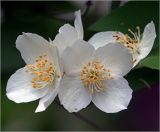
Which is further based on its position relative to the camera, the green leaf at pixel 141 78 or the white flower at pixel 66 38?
the green leaf at pixel 141 78

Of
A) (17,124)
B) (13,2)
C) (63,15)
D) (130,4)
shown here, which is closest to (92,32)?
(130,4)

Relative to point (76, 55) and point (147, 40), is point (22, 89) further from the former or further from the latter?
point (147, 40)

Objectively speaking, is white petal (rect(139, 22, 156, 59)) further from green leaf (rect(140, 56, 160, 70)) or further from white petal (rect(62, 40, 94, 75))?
white petal (rect(62, 40, 94, 75))

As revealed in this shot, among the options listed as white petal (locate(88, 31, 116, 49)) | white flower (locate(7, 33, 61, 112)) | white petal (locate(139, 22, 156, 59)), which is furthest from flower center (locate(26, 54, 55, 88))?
white petal (locate(139, 22, 156, 59))

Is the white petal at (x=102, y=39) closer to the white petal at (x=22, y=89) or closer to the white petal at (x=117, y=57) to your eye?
the white petal at (x=117, y=57)

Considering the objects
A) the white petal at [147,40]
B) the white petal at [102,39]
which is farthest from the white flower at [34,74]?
the white petal at [147,40]

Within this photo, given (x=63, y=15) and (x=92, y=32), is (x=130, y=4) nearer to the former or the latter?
(x=92, y=32)

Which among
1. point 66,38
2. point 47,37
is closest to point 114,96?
point 66,38
